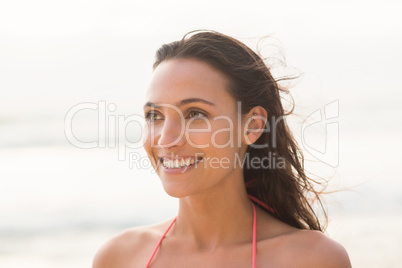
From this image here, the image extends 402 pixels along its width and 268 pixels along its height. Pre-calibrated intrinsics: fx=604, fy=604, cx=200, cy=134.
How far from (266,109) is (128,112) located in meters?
10.6

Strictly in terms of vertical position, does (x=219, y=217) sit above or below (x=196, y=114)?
below

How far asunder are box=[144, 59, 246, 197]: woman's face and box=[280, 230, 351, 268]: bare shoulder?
55 centimetres

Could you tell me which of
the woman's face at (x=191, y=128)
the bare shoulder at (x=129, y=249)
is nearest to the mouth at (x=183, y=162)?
the woman's face at (x=191, y=128)

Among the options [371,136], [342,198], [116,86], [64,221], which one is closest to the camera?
[342,198]

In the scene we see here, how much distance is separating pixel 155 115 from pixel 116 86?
1166 centimetres

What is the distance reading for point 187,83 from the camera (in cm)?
331

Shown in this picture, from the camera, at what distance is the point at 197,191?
3.28m

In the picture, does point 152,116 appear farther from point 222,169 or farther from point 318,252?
point 318,252

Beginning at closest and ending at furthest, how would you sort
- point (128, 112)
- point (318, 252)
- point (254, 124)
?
point (318, 252), point (254, 124), point (128, 112)

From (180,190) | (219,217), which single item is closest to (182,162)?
(180,190)

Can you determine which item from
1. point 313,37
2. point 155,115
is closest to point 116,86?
point 313,37

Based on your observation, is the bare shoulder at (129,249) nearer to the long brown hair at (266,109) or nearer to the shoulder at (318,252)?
the long brown hair at (266,109)

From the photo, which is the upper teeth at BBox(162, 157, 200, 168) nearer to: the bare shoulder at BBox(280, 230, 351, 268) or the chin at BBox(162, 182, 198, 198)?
the chin at BBox(162, 182, 198, 198)

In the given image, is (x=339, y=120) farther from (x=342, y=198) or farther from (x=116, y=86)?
(x=116, y=86)
